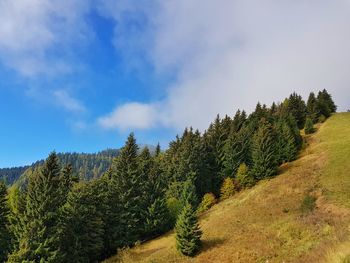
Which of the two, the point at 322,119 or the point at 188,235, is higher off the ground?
the point at 322,119

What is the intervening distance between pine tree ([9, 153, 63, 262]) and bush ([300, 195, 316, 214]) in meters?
31.1

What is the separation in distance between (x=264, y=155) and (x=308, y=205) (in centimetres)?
2403

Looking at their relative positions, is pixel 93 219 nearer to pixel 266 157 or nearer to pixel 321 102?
pixel 266 157

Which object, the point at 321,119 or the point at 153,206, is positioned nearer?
the point at 153,206

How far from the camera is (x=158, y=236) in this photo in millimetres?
57500

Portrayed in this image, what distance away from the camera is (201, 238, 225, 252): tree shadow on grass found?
39781 millimetres

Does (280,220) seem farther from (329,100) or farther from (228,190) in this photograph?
(329,100)

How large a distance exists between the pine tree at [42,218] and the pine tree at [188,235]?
13758 mm

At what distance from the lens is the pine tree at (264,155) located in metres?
70.4

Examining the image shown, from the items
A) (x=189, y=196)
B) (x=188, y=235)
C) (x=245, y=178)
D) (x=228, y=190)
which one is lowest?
(x=188, y=235)

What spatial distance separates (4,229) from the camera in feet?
154

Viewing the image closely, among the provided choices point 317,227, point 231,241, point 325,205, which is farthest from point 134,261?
point 325,205

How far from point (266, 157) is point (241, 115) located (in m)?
36.2

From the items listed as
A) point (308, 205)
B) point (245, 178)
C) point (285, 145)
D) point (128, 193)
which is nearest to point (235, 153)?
point (245, 178)
